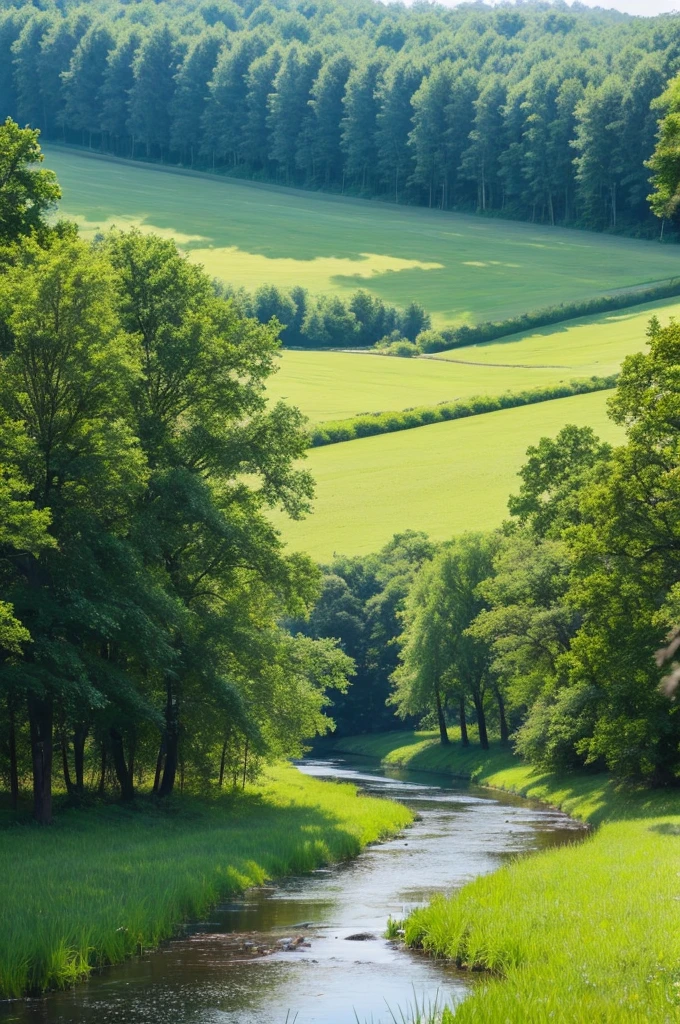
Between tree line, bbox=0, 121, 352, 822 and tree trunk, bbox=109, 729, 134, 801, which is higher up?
tree line, bbox=0, 121, 352, 822

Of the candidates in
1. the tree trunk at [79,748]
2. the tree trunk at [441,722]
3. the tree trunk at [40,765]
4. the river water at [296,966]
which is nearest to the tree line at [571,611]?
the tree trunk at [441,722]

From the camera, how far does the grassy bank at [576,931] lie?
18594 millimetres

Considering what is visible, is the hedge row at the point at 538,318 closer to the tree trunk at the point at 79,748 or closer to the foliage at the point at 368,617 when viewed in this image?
the foliage at the point at 368,617

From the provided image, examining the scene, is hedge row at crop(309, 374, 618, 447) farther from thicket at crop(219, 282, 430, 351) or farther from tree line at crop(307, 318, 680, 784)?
thicket at crop(219, 282, 430, 351)

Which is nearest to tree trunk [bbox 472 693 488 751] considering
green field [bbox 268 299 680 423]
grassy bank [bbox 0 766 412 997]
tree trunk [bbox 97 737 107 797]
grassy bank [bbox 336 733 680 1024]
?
grassy bank [bbox 0 766 412 997]

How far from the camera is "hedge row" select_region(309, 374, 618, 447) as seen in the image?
137 m

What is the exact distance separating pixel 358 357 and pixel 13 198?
121535mm

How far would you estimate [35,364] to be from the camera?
3925 cm

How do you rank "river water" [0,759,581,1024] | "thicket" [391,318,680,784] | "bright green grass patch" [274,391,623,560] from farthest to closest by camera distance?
"bright green grass patch" [274,391,623,560]
"thicket" [391,318,680,784]
"river water" [0,759,581,1024]

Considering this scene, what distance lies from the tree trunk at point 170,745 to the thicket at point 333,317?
129406mm

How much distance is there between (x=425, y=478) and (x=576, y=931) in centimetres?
10143

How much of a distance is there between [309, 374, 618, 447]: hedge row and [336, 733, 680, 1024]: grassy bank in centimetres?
9498

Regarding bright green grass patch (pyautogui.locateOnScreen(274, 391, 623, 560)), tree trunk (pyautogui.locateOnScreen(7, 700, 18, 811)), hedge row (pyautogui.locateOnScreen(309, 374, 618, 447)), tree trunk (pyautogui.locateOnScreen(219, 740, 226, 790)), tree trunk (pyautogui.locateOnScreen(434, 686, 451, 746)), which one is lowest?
tree trunk (pyautogui.locateOnScreen(434, 686, 451, 746))

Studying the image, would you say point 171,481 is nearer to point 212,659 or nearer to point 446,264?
point 212,659
